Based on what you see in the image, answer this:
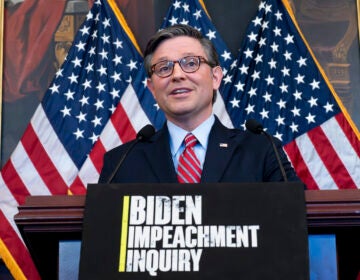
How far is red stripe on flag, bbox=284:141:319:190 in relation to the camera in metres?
4.97

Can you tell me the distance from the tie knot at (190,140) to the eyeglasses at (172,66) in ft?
0.89

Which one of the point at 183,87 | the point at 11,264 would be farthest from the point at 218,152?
the point at 11,264

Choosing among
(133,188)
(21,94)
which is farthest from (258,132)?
(21,94)

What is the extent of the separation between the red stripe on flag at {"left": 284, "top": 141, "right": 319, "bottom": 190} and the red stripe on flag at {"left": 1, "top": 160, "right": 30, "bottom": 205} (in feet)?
6.96

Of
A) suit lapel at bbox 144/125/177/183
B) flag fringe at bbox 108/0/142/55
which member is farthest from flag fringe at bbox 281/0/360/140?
suit lapel at bbox 144/125/177/183

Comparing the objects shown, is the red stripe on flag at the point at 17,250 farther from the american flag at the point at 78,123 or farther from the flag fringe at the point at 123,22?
the flag fringe at the point at 123,22

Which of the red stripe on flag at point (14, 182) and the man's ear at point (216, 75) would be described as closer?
the man's ear at point (216, 75)

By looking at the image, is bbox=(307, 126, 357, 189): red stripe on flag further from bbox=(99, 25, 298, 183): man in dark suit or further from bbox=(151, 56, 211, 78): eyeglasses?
bbox=(151, 56, 211, 78): eyeglasses

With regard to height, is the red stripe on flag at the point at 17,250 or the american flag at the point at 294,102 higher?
the american flag at the point at 294,102

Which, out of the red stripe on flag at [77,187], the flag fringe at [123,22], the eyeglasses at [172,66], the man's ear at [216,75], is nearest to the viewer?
the eyeglasses at [172,66]

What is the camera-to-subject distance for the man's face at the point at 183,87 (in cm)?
263

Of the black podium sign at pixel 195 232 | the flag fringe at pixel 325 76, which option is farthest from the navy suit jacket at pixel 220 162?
the flag fringe at pixel 325 76

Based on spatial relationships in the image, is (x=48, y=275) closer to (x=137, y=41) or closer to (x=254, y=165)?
(x=254, y=165)

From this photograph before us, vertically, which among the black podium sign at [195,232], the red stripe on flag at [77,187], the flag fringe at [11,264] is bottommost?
the black podium sign at [195,232]
